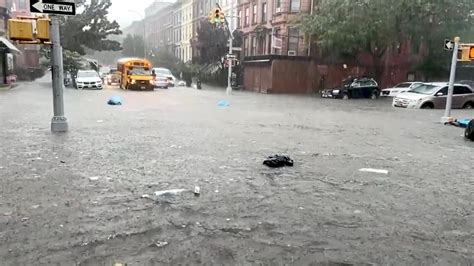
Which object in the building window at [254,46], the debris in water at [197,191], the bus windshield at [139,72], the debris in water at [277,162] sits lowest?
the debris in water at [197,191]

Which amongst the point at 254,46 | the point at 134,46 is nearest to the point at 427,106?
the point at 254,46

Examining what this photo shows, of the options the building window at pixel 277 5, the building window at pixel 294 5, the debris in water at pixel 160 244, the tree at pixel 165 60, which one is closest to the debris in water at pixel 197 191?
the debris in water at pixel 160 244

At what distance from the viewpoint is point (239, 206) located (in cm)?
546

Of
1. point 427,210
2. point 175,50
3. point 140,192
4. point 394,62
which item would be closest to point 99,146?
point 140,192

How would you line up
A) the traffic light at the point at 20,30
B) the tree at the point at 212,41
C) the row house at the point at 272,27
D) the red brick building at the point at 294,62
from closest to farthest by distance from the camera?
the traffic light at the point at 20,30 → the red brick building at the point at 294,62 → the row house at the point at 272,27 → the tree at the point at 212,41

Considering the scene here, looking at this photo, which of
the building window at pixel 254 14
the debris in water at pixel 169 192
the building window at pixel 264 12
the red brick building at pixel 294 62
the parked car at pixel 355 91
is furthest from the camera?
the building window at pixel 254 14

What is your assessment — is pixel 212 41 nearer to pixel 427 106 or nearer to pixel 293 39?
pixel 293 39

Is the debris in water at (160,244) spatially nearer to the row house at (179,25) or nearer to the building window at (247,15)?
the building window at (247,15)

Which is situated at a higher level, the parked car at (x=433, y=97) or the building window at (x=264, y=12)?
the building window at (x=264, y=12)

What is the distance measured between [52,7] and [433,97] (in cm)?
2061

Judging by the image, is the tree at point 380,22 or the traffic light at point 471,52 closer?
the traffic light at point 471,52

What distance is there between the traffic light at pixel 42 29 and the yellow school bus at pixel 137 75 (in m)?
26.6

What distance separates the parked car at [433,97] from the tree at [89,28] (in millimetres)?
33246

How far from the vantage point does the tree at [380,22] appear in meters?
33.2
